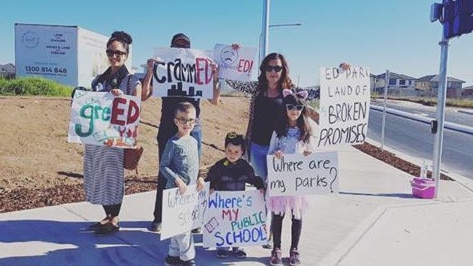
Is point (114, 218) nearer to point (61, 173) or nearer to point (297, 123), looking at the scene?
point (297, 123)

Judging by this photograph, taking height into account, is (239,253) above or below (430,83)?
below

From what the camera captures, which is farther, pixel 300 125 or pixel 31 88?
pixel 31 88

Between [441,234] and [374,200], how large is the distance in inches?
56.8

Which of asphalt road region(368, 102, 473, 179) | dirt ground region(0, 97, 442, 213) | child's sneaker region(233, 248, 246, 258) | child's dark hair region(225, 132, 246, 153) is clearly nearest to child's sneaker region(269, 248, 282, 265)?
child's sneaker region(233, 248, 246, 258)

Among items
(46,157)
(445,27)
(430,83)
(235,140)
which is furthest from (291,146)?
(430,83)

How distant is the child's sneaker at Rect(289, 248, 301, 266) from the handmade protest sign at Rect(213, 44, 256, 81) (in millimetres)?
2008

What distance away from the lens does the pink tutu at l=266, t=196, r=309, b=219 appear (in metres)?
3.96

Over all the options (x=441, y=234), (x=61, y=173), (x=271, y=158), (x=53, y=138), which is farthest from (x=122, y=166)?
(x=53, y=138)

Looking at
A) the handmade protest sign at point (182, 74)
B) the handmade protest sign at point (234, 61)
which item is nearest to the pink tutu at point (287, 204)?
the handmade protest sign at point (182, 74)

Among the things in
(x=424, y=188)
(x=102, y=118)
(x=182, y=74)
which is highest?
(x=182, y=74)

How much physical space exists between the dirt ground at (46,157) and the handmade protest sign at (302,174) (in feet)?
10.1

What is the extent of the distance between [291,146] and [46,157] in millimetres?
5222

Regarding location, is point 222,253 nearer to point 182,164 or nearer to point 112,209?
point 182,164

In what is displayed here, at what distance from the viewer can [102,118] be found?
441 centimetres
